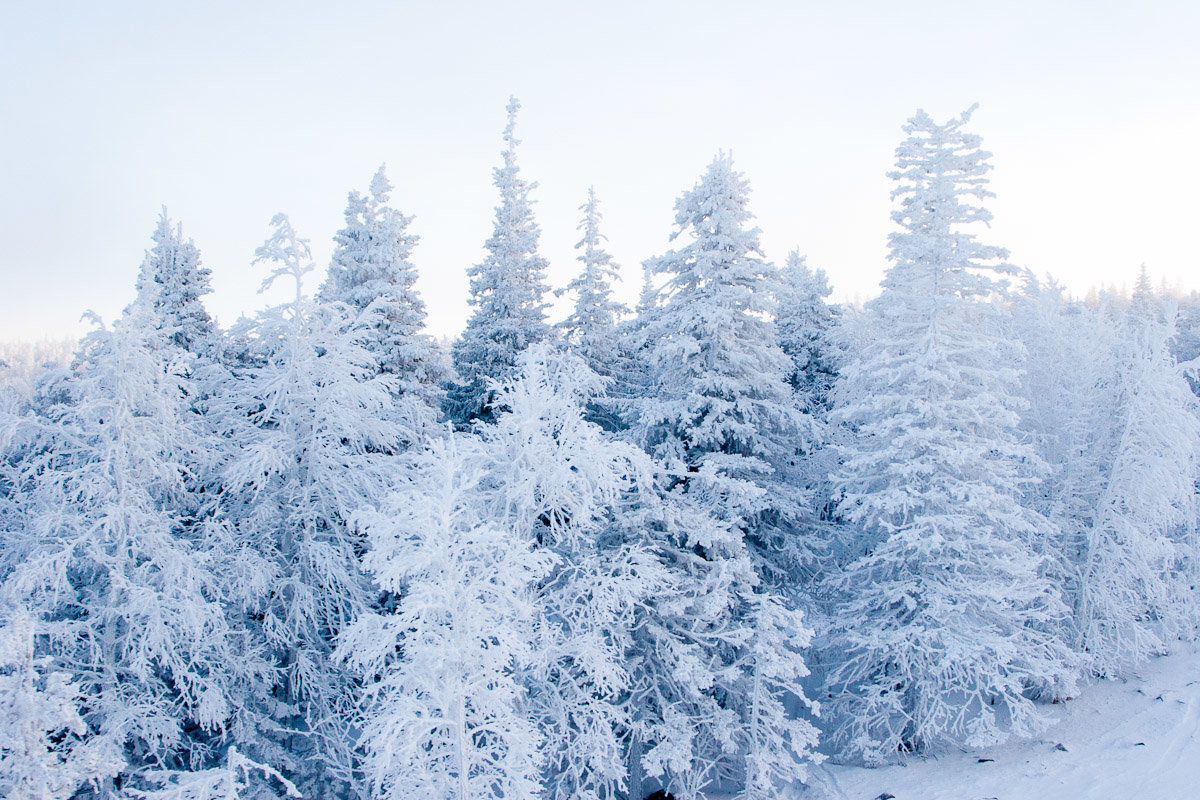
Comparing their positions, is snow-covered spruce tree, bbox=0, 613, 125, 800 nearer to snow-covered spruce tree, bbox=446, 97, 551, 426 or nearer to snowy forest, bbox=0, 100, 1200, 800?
snowy forest, bbox=0, 100, 1200, 800

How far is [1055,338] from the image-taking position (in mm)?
20656

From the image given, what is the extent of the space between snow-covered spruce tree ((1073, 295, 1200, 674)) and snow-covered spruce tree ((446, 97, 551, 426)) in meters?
18.3

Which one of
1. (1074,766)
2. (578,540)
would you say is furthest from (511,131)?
(1074,766)

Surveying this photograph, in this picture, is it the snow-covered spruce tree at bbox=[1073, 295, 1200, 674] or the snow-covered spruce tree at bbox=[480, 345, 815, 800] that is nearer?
the snow-covered spruce tree at bbox=[480, 345, 815, 800]

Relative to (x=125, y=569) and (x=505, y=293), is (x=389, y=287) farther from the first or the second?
(x=125, y=569)

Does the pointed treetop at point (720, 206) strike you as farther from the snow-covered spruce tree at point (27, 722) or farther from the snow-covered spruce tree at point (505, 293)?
the snow-covered spruce tree at point (27, 722)

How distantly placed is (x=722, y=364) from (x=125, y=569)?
13.0 metres

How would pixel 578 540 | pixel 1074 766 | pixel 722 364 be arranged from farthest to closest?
pixel 1074 766 < pixel 722 364 < pixel 578 540

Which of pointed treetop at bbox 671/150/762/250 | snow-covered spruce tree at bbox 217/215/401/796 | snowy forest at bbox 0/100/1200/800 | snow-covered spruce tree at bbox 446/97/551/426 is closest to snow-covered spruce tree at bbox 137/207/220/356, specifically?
snowy forest at bbox 0/100/1200/800

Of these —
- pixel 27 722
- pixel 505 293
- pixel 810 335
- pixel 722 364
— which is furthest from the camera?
pixel 810 335

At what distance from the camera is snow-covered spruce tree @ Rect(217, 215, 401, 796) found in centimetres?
1358

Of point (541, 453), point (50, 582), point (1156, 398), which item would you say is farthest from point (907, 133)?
point (50, 582)

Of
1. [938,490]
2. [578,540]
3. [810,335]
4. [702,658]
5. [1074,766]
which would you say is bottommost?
[1074,766]

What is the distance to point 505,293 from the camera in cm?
2214
